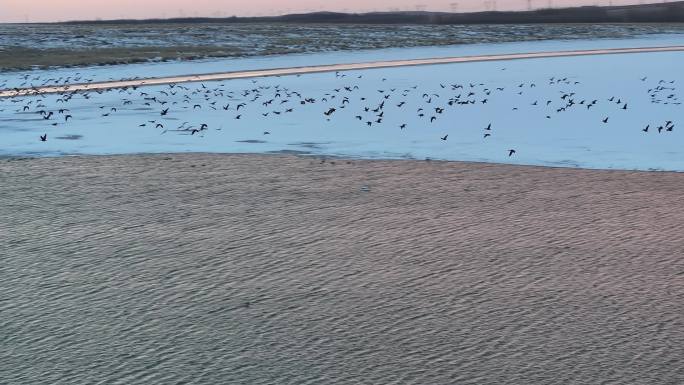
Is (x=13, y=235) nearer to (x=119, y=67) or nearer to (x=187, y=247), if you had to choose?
(x=187, y=247)

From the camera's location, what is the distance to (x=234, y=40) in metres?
44.0

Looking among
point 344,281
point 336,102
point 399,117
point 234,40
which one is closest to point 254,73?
point 336,102

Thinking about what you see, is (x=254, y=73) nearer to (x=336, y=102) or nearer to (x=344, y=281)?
(x=336, y=102)

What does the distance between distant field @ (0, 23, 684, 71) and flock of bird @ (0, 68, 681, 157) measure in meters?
12.2

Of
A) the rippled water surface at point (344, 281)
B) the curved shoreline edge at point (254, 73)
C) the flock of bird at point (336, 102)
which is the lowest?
the curved shoreline edge at point (254, 73)

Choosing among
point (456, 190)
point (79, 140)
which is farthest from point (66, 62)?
point (456, 190)

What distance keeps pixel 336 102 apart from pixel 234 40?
29354mm

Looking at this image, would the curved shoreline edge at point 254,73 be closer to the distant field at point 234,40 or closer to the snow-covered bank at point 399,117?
the snow-covered bank at point 399,117

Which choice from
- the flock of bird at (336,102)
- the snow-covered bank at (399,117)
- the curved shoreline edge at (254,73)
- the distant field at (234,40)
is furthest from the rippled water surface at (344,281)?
the distant field at (234,40)

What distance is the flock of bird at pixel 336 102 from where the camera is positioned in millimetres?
13531

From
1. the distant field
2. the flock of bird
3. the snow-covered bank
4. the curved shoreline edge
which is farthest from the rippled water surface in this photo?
the distant field

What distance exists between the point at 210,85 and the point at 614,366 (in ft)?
60.0

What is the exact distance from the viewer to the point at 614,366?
3.47 metres

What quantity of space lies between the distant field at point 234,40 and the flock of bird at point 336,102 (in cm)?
1220
